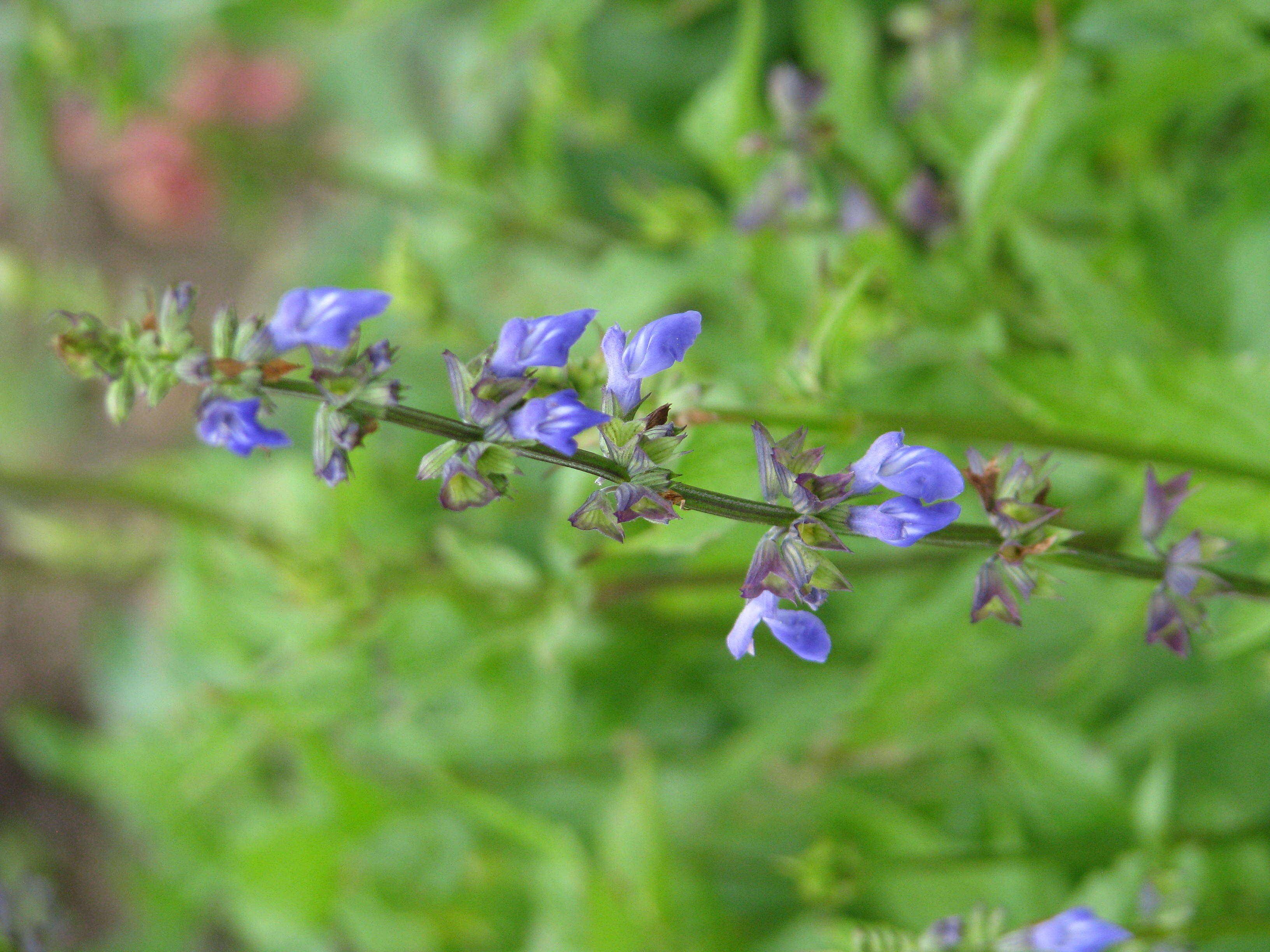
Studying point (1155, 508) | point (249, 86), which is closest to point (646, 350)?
point (1155, 508)

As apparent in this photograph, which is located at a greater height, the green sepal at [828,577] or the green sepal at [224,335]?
the green sepal at [224,335]

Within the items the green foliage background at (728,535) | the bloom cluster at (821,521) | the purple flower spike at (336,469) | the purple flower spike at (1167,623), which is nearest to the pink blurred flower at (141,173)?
the green foliage background at (728,535)

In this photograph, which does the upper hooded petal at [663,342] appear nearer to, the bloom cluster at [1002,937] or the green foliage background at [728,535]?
the green foliage background at [728,535]

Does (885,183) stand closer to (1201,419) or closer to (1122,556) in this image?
(1201,419)

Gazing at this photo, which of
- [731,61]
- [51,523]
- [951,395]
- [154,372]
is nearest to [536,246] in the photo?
[731,61]

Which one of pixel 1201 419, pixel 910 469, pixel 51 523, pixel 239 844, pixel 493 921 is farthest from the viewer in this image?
pixel 51 523

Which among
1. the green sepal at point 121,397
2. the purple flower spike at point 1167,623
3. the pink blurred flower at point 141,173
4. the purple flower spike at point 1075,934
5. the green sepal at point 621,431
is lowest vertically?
the purple flower spike at point 1075,934

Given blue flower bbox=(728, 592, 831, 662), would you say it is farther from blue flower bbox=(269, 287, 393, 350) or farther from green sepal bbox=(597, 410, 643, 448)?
blue flower bbox=(269, 287, 393, 350)
